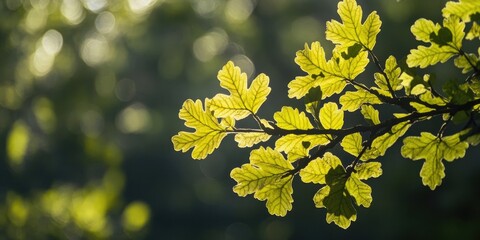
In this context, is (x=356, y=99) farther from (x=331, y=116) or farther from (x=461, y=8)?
(x=461, y=8)

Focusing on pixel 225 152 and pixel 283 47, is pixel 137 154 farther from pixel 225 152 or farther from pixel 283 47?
pixel 283 47

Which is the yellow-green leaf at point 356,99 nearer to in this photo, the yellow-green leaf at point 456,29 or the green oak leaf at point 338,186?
the green oak leaf at point 338,186

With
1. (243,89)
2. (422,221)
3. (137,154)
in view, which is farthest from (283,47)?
(243,89)

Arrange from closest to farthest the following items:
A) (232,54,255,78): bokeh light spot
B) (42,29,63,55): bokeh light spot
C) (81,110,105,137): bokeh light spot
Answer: (81,110,105,137): bokeh light spot
(42,29,63,55): bokeh light spot
(232,54,255,78): bokeh light spot

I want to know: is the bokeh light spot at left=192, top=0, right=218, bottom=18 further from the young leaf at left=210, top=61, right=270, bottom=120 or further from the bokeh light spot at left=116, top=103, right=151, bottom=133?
the young leaf at left=210, top=61, right=270, bottom=120

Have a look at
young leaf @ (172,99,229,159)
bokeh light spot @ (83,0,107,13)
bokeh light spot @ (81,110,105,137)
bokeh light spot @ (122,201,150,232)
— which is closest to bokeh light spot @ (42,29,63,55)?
bokeh light spot @ (83,0,107,13)

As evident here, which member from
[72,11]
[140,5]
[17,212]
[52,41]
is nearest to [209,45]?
[140,5]
